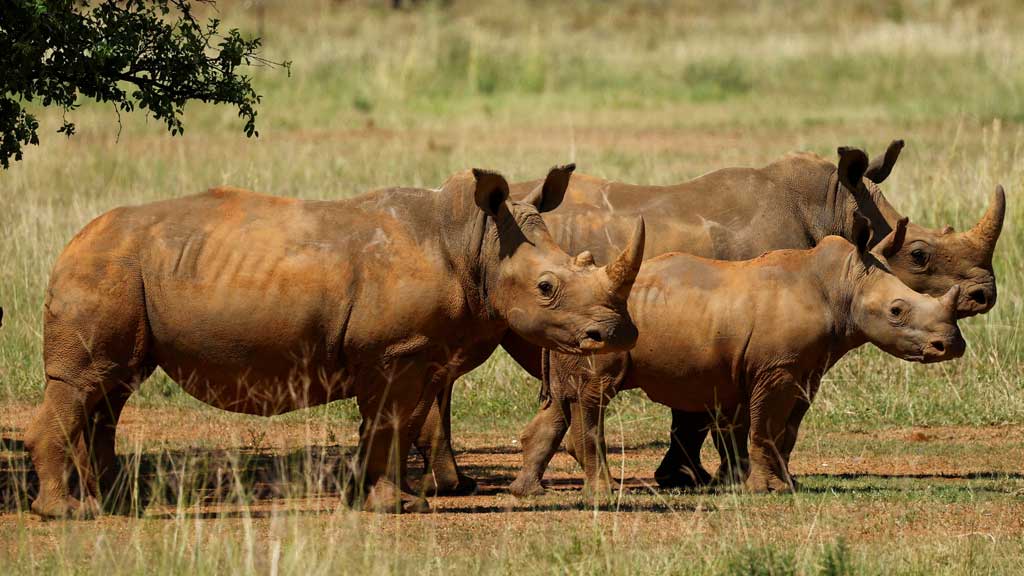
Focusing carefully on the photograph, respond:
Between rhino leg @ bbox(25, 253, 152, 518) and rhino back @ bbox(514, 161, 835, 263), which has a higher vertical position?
rhino back @ bbox(514, 161, 835, 263)

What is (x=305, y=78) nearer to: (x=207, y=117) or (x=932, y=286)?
(x=207, y=117)

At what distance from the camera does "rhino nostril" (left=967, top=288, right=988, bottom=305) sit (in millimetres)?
10617

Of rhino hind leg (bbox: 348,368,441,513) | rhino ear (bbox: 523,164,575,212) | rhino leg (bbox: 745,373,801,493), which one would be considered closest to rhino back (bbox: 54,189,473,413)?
rhino hind leg (bbox: 348,368,441,513)

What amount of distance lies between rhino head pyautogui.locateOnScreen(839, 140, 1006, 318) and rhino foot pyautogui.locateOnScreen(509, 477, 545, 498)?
104 inches

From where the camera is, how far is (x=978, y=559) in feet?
25.0

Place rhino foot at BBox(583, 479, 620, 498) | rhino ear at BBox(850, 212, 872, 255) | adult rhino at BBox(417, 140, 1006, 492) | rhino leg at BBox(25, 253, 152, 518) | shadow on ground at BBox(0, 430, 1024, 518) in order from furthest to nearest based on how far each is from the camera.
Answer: adult rhino at BBox(417, 140, 1006, 492) → rhino ear at BBox(850, 212, 872, 255) → rhino foot at BBox(583, 479, 620, 498) → shadow on ground at BBox(0, 430, 1024, 518) → rhino leg at BBox(25, 253, 152, 518)

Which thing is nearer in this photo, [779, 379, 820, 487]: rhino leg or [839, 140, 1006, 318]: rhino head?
[779, 379, 820, 487]: rhino leg

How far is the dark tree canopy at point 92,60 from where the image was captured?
29.6 ft

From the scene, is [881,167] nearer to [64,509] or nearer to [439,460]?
[439,460]

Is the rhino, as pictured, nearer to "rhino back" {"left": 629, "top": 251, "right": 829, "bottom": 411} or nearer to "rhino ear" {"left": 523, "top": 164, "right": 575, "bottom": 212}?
"rhino back" {"left": 629, "top": 251, "right": 829, "bottom": 411}

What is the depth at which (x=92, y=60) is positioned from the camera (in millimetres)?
9281

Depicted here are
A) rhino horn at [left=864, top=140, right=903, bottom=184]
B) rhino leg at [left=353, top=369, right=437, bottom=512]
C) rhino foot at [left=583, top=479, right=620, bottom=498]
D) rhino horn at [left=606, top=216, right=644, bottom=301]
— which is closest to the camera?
rhino horn at [left=606, top=216, right=644, bottom=301]

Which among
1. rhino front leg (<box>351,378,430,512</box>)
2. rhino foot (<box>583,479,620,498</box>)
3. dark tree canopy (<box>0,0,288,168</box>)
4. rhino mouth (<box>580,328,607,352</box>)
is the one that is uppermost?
dark tree canopy (<box>0,0,288,168</box>)

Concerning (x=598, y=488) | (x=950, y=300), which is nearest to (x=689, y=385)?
(x=598, y=488)
